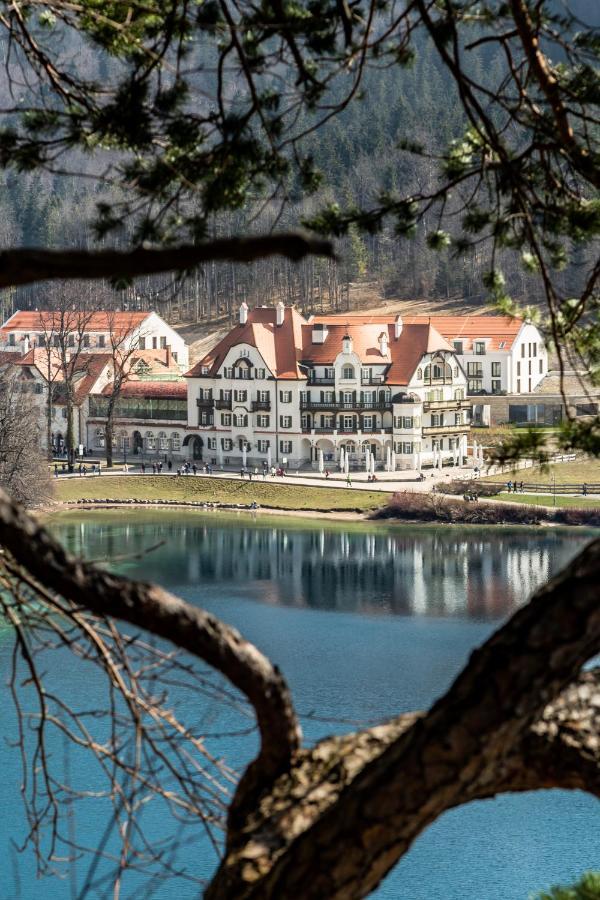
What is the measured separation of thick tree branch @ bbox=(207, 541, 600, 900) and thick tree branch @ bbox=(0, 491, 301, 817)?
0.19 m

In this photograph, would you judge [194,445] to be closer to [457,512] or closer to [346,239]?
[457,512]

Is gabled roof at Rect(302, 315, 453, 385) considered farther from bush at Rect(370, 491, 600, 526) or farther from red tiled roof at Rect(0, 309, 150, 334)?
red tiled roof at Rect(0, 309, 150, 334)

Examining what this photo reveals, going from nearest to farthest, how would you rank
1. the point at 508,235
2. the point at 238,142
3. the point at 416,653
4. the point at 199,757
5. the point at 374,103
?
the point at 238,142 < the point at 508,235 < the point at 199,757 < the point at 416,653 < the point at 374,103

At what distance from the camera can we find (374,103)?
10212 cm

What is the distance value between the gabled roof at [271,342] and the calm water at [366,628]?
24.5ft

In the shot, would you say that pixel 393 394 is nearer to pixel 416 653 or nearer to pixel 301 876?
pixel 416 653

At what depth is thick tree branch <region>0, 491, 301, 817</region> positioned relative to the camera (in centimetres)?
218

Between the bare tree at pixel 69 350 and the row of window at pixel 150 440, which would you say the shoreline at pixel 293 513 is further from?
the row of window at pixel 150 440

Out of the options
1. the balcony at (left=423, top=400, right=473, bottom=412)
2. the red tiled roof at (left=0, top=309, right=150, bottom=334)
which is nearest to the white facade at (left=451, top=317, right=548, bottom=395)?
the balcony at (left=423, top=400, right=473, bottom=412)

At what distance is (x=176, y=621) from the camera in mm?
2291

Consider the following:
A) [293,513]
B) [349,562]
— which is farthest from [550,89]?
[293,513]

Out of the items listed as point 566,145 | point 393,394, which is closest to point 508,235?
point 566,145

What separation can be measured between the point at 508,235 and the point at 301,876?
3.27m

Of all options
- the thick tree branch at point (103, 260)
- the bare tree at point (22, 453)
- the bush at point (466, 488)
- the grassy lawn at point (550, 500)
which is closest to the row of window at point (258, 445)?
the bare tree at point (22, 453)
